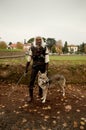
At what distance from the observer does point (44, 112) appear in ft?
22.1

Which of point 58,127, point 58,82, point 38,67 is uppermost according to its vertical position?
point 38,67

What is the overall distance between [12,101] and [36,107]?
1181 millimetres

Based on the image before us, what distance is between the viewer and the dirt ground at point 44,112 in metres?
5.81

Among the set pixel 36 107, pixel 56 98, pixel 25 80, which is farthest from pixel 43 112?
Answer: pixel 25 80

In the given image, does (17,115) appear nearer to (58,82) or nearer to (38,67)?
(38,67)

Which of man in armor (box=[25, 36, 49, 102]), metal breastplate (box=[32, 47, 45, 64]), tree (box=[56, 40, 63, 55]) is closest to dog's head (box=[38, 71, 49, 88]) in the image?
man in armor (box=[25, 36, 49, 102])

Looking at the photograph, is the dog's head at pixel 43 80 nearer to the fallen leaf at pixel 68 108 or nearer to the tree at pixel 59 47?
the fallen leaf at pixel 68 108

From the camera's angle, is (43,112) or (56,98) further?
(56,98)

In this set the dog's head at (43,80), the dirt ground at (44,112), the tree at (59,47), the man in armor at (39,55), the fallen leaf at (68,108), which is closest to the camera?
the dirt ground at (44,112)

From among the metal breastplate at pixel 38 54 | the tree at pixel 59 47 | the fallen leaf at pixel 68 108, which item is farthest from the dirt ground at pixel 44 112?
the tree at pixel 59 47

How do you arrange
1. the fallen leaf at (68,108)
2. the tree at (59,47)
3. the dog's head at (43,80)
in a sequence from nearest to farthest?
the fallen leaf at (68,108)
the dog's head at (43,80)
the tree at (59,47)

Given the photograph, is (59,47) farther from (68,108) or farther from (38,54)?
(68,108)

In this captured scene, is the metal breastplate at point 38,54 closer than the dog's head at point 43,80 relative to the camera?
Yes

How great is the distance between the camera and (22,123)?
5922 millimetres
